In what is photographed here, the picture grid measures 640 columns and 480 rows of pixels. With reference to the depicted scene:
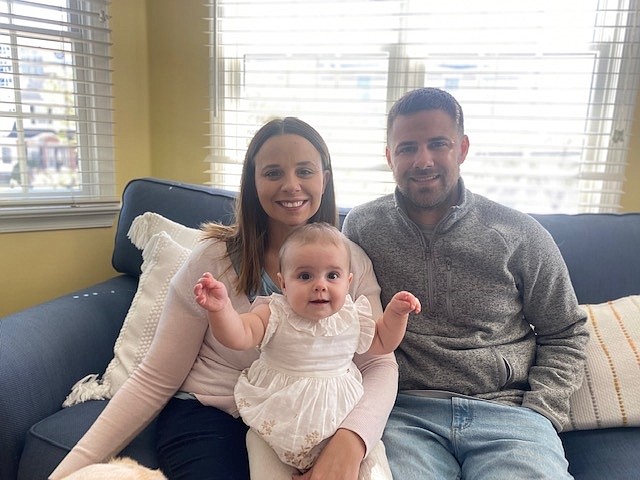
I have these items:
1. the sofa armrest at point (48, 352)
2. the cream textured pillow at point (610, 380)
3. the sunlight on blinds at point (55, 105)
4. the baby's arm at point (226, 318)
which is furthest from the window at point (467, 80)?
the baby's arm at point (226, 318)

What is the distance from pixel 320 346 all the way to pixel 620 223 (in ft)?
3.80

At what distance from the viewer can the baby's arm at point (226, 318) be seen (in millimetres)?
935

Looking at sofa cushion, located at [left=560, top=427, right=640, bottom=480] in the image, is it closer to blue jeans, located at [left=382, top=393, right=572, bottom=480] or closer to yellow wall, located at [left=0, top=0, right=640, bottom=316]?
blue jeans, located at [left=382, top=393, right=572, bottom=480]

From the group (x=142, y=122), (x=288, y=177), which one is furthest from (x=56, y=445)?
(x=142, y=122)

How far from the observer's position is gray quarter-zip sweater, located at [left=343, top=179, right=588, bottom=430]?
1266 mm

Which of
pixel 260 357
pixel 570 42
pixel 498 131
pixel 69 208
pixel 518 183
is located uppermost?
pixel 570 42

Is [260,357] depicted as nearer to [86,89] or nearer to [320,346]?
[320,346]

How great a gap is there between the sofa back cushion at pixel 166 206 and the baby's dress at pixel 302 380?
742 millimetres

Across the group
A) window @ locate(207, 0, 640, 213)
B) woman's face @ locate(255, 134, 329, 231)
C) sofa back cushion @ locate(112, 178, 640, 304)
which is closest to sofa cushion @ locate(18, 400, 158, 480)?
woman's face @ locate(255, 134, 329, 231)

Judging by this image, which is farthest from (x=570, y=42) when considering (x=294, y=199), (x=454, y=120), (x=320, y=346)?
(x=320, y=346)

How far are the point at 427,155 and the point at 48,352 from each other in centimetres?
115

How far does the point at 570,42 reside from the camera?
6.14 ft

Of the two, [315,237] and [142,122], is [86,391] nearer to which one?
[315,237]

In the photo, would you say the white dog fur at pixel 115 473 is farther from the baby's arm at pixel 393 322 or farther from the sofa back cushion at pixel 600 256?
the sofa back cushion at pixel 600 256
